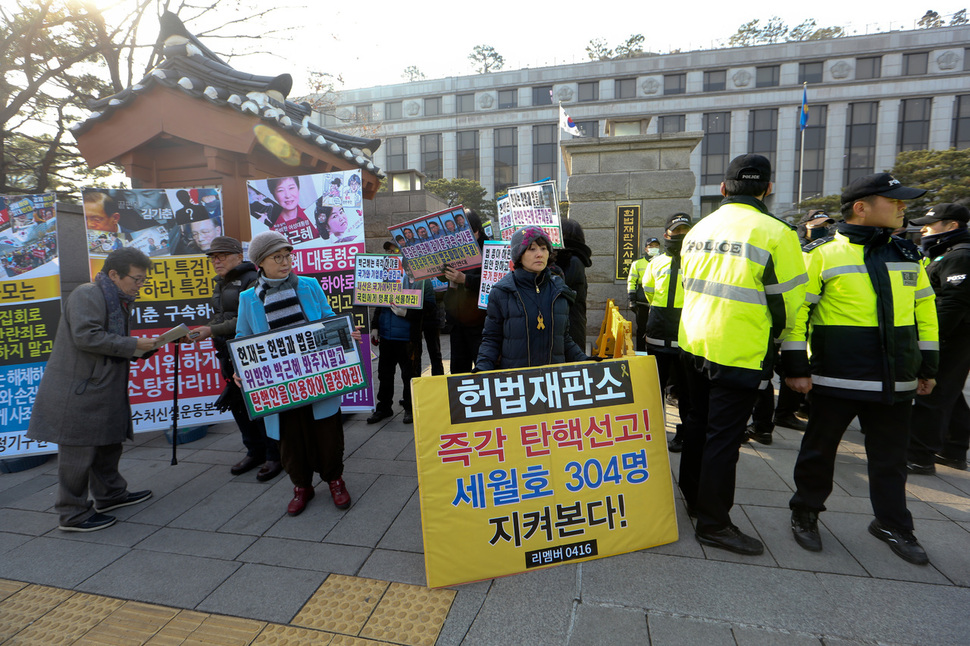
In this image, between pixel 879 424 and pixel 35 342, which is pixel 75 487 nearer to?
pixel 35 342

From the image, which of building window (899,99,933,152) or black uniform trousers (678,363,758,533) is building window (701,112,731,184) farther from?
black uniform trousers (678,363,758,533)

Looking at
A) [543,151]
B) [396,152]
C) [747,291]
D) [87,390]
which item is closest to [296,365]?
[87,390]

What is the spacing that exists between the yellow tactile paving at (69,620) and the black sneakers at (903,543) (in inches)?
172

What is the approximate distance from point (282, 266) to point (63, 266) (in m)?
3.34

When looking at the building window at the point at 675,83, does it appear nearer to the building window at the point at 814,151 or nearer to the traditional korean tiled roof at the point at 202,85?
the building window at the point at 814,151

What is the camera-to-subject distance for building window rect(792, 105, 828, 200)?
35094mm

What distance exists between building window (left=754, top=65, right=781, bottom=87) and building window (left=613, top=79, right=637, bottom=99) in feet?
29.5

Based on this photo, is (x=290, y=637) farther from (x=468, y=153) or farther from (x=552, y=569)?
(x=468, y=153)

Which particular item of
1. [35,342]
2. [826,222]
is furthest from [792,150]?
[35,342]

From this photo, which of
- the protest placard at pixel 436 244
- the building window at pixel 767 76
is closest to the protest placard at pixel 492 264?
the protest placard at pixel 436 244

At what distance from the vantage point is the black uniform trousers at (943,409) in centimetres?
386

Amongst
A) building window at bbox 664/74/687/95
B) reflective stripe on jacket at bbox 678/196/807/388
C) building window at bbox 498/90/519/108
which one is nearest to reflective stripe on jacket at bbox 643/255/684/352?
reflective stripe on jacket at bbox 678/196/807/388

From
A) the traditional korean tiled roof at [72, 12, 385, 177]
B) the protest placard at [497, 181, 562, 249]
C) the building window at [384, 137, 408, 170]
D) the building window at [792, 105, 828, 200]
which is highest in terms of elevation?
the building window at [384, 137, 408, 170]

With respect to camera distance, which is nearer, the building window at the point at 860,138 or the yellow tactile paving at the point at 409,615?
the yellow tactile paving at the point at 409,615
